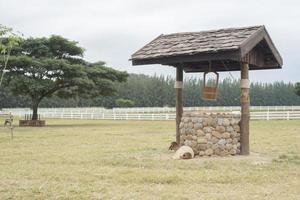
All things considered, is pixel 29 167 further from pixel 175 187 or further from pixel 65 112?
pixel 65 112

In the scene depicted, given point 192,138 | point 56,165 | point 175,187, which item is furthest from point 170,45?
point 175,187

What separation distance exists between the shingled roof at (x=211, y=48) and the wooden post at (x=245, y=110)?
0.56 metres

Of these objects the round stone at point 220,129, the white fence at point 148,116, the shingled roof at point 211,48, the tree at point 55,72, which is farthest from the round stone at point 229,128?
the white fence at point 148,116

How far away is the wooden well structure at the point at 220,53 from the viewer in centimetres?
1370

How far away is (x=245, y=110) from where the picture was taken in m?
14.4

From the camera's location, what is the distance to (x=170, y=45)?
1523 cm

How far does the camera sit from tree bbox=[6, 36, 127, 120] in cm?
3466

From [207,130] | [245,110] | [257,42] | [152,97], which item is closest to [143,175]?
[207,130]

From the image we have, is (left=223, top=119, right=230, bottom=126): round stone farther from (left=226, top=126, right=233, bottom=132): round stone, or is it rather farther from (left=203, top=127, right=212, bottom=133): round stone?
(left=203, top=127, right=212, bottom=133): round stone

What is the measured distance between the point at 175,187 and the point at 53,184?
2.30 metres

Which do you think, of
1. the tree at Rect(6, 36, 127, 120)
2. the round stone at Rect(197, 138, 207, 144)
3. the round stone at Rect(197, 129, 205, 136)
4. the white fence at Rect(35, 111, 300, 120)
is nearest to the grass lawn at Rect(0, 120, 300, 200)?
the round stone at Rect(197, 138, 207, 144)

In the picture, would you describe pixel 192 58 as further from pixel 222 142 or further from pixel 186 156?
pixel 186 156

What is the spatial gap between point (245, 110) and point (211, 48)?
6.92 feet

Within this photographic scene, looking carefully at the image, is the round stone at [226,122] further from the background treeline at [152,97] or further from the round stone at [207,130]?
the background treeline at [152,97]
